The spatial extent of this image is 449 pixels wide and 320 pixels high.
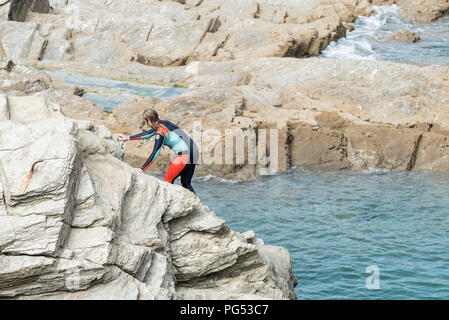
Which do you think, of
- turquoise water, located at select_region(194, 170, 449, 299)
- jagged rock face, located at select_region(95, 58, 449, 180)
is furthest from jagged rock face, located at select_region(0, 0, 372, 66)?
turquoise water, located at select_region(194, 170, 449, 299)

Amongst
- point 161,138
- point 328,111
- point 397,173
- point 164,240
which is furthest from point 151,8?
point 164,240

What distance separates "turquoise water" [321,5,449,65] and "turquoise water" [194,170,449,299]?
571 inches

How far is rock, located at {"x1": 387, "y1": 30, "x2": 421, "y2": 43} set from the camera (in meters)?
35.0

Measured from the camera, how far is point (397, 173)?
59.0 ft

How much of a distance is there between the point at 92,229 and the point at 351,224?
351 inches

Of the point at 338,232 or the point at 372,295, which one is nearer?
the point at 372,295

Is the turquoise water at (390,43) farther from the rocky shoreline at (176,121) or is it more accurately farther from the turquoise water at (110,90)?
the turquoise water at (110,90)

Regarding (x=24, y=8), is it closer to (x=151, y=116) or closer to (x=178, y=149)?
(x=178, y=149)

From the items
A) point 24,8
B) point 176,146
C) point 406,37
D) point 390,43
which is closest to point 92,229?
point 176,146

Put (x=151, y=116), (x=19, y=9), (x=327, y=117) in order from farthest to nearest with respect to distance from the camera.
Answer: (x=19, y=9) < (x=327, y=117) < (x=151, y=116)

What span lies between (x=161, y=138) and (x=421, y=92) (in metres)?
14.1

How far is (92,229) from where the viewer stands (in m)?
5.84

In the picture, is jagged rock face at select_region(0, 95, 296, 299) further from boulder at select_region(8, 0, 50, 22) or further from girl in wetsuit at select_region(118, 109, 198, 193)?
boulder at select_region(8, 0, 50, 22)
